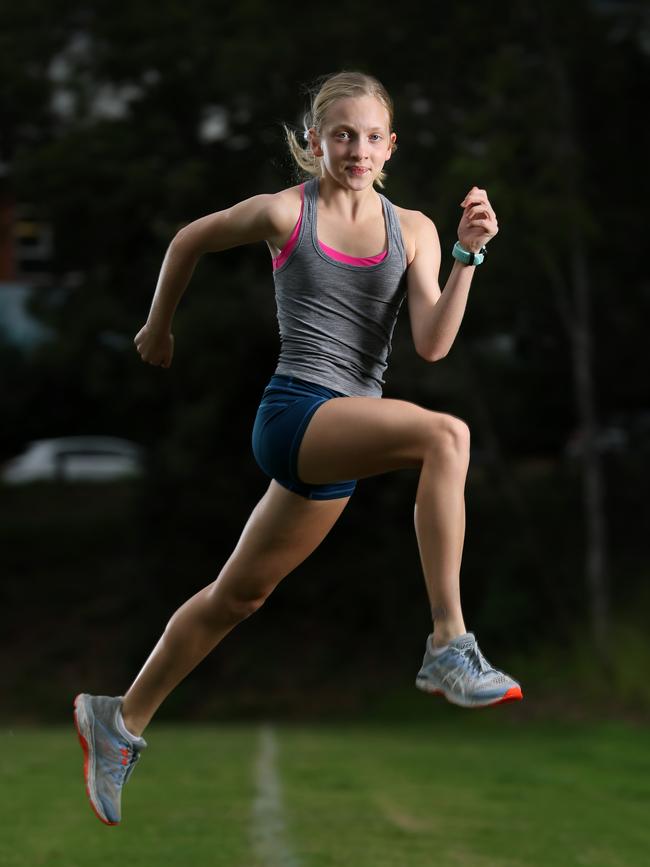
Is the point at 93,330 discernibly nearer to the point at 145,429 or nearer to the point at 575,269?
the point at 145,429

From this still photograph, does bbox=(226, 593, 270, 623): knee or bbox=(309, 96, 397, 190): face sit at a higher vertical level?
bbox=(309, 96, 397, 190): face

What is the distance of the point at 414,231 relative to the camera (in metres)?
4.86

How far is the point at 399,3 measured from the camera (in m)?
21.9

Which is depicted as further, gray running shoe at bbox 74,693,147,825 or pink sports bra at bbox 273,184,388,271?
gray running shoe at bbox 74,693,147,825

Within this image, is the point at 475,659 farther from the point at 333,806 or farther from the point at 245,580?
the point at 333,806

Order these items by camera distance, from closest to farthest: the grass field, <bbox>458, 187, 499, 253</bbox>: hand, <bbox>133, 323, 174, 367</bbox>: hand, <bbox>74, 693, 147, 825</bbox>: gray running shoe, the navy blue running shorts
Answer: <bbox>458, 187, 499, 253</bbox>: hand
the navy blue running shorts
<bbox>133, 323, 174, 367</bbox>: hand
<bbox>74, 693, 147, 825</bbox>: gray running shoe
the grass field

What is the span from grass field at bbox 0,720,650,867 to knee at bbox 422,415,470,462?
164 inches

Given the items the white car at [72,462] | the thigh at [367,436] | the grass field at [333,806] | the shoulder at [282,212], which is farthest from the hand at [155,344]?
the white car at [72,462]

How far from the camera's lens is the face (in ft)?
15.5

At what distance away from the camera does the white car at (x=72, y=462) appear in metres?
36.3

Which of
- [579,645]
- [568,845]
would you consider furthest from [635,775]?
[579,645]

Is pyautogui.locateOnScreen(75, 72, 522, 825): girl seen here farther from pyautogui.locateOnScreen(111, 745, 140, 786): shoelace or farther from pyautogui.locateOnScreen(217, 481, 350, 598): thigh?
pyautogui.locateOnScreen(111, 745, 140, 786): shoelace

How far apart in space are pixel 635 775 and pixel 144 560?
13262 mm

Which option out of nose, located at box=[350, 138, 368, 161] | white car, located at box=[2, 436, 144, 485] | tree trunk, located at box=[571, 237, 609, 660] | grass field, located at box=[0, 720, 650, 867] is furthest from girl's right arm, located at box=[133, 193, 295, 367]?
white car, located at box=[2, 436, 144, 485]
